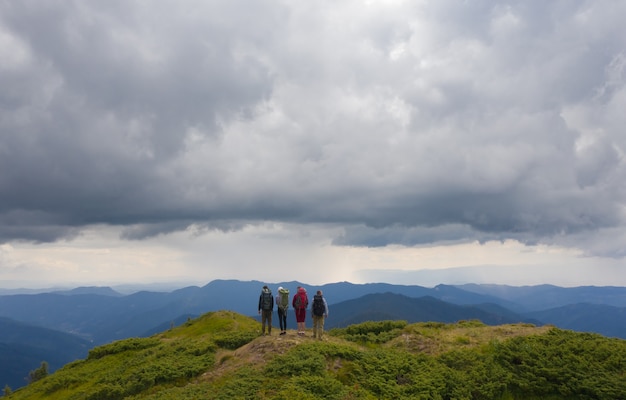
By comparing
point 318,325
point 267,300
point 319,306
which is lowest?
point 318,325

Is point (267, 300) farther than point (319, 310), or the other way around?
point (267, 300)

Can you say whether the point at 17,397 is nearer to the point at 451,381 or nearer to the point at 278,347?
the point at 278,347

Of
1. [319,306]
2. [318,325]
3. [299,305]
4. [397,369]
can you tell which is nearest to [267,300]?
[299,305]

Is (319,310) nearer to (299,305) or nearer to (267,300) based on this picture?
(299,305)

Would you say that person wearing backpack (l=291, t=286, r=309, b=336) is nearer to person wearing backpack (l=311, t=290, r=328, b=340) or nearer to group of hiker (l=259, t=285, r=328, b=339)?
group of hiker (l=259, t=285, r=328, b=339)

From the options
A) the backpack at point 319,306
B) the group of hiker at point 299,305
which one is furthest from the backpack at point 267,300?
the backpack at point 319,306

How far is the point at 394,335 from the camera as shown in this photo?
31297 millimetres

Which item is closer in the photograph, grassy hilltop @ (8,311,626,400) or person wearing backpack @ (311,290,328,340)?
grassy hilltop @ (8,311,626,400)

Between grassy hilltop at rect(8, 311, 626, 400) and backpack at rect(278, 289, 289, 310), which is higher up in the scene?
backpack at rect(278, 289, 289, 310)

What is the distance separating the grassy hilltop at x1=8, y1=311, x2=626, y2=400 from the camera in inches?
762

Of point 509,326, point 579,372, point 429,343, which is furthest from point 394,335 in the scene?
point 579,372

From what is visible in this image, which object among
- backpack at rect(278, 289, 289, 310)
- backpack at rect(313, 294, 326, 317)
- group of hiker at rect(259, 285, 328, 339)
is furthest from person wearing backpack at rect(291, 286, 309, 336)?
backpack at rect(313, 294, 326, 317)

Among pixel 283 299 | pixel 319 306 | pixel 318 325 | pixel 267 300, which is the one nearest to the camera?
pixel 319 306

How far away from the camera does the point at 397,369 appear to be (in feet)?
72.0
